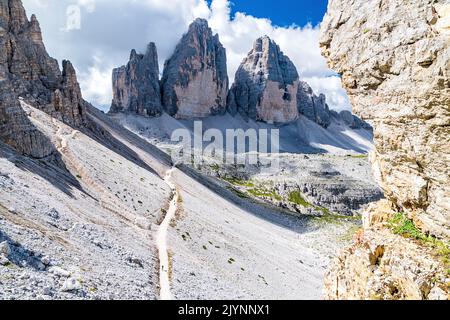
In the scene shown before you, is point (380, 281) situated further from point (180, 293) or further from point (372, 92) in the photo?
point (180, 293)

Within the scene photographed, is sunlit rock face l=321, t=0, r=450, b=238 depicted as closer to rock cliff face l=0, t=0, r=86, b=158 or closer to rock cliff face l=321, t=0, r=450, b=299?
rock cliff face l=321, t=0, r=450, b=299

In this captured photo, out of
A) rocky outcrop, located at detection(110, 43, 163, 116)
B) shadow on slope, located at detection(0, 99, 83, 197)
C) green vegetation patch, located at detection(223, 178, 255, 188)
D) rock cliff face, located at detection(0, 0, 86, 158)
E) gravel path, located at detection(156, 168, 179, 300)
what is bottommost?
gravel path, located at detection(156, 168, 179, 300)

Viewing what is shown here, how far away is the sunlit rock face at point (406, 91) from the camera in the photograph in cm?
1127

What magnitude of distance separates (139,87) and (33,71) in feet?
428

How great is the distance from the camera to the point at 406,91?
12.2 meters

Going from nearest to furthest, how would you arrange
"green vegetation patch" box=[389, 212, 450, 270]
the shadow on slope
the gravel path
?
"green vegetation patch" box=[389, 212, 450, 270] < the gravel path < the shadow on slope

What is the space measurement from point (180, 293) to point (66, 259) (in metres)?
7.96

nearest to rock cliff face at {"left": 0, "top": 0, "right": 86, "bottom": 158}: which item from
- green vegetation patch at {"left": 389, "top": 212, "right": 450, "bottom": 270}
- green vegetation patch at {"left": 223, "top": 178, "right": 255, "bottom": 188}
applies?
green vegetation patch at {"left": 389, "top": 212, "right": 450, "bottom": 270}

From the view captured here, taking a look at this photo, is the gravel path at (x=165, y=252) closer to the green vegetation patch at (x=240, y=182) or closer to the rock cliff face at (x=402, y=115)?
the rock cliff face at (x=402, y=115)

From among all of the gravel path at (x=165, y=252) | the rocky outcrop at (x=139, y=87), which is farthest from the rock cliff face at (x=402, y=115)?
the rocky outcrop at (x=139, y=87)

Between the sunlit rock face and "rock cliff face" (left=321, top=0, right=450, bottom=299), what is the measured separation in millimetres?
30

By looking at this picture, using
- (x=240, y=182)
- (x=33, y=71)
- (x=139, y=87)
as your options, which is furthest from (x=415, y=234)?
(x=139, y=87)

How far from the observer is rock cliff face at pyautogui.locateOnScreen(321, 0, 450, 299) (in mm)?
11203
